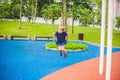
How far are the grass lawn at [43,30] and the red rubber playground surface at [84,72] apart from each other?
11.6 inches

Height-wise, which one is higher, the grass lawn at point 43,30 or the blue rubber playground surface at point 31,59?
the grass lawn at point 43,30

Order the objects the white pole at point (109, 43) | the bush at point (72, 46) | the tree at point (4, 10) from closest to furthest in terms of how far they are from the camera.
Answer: the white pole at point (109, 43), the tree at point (4, 10), the bush at point (72, 46)

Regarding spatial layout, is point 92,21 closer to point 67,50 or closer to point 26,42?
point 67,50

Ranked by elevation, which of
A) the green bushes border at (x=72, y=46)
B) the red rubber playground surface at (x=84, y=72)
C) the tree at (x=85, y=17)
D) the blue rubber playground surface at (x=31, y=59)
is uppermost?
the tree at (x=85, y=17)

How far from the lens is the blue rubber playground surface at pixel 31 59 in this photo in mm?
4375

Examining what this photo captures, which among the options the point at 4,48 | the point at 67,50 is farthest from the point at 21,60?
the point at 67,50

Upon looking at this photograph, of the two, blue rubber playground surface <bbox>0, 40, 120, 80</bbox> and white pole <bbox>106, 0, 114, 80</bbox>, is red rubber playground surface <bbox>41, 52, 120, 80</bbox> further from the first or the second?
white pole <bbox>106, 0, 114, 80</bbox>

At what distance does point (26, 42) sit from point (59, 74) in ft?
2.02

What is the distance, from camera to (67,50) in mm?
4719

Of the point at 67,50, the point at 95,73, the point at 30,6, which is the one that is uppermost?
the point at 30,6

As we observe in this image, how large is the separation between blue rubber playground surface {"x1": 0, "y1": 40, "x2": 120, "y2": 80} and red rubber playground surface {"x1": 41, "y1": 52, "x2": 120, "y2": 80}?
0.06 meters

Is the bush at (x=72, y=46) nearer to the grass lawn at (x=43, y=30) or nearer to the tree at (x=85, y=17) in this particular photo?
the grass lawn at (x=43, y=30)

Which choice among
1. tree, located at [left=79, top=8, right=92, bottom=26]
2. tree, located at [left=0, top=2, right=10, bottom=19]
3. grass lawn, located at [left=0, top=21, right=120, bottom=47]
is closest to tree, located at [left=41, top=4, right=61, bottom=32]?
grass lawn, located at [left=0, top=21, right=120, bottom=47]

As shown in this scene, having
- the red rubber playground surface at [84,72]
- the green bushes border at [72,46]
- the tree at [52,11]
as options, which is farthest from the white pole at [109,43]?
the tree at [52,11]
